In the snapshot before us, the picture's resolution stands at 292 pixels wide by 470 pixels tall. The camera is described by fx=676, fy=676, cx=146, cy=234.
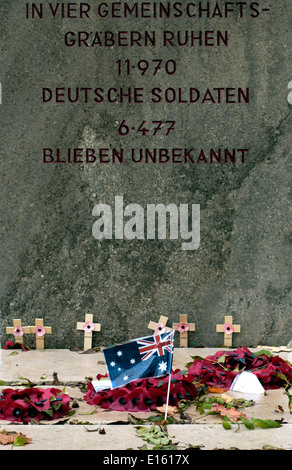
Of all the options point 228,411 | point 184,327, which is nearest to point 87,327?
point 184,327

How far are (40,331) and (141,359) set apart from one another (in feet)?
6.13

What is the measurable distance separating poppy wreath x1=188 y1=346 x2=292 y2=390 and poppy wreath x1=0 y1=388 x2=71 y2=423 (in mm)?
987

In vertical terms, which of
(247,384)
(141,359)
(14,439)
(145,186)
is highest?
(145,186)

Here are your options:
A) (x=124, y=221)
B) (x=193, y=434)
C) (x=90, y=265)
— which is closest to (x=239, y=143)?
(x=124, y=221)

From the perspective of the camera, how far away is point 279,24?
5.50 m

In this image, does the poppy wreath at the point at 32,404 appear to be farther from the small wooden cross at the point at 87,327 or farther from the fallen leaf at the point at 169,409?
the small wooden cross at the point at 87,327

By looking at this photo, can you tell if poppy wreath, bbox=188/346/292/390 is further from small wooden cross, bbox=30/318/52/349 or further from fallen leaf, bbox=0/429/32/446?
fallen leaf, bbox=0/429/32/446

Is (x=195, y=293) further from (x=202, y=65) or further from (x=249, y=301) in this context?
(x=202, y=65)

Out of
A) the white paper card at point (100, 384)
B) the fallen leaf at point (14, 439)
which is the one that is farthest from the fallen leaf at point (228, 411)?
the fallen leaf at point (14, 439)

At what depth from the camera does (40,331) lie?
552 cm

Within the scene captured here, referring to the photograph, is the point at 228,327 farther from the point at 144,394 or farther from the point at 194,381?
the point at 144,394

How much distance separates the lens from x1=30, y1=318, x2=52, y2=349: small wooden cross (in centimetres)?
552

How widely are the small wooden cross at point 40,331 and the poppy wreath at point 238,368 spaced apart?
1.32 meters

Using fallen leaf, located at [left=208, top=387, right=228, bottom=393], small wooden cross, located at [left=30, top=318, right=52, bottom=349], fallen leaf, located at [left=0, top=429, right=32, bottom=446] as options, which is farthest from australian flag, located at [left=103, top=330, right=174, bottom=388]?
small wooden cross, located at [left=30, top=318, right=52, bottom=349]
